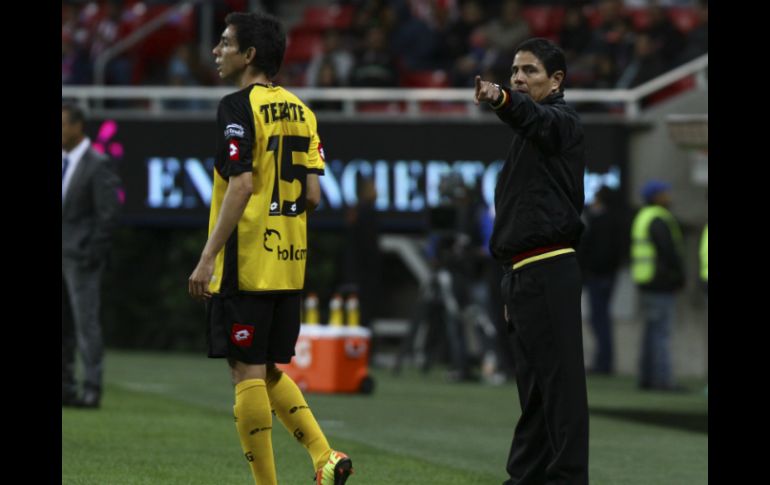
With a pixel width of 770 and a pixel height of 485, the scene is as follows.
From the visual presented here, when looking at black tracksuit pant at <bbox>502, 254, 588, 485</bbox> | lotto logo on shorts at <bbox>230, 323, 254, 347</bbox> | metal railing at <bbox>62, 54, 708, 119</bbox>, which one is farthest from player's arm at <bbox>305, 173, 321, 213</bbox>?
metal railing at <bbox>62, 54, 708, 119</bbox>

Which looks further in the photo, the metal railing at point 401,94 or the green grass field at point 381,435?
the metal railing at point 401,94

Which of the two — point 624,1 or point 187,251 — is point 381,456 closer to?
point 187,251

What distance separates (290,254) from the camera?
284 inches

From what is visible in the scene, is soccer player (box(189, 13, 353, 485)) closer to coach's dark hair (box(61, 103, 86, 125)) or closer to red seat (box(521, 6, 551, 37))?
coach's dark hair (box(61, 103, 86, 125))

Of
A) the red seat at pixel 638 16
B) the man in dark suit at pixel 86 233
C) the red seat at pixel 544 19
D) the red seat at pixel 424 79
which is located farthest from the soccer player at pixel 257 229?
the red seat at pixel 544 19

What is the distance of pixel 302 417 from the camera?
749 centimetres

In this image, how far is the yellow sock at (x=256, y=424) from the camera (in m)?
7.17

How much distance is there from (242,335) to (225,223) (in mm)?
484

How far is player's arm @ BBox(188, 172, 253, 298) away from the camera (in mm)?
6965

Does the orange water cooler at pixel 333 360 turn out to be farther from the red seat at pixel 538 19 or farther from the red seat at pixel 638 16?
the red seat at pixel 538 19

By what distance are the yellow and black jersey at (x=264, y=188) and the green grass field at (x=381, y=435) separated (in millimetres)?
1836

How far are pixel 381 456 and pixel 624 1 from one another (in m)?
16.2

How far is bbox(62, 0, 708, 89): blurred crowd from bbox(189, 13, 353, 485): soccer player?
13975 millimetres
